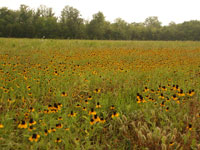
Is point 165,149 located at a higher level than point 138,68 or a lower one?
lower

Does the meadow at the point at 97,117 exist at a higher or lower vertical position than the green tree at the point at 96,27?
lower


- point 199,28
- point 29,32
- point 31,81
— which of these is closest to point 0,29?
point 29,32

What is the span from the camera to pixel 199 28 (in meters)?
62.9

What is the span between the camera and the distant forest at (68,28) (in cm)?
4736

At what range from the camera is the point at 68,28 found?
5038 cm

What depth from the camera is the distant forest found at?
4736cm

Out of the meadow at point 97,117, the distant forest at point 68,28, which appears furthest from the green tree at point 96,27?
the meadow at point 97,117

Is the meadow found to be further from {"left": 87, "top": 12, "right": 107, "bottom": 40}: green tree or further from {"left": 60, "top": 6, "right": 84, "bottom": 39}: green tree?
{"left": 87, "top": 12, "right": 107, "bottom": 40}: green tree

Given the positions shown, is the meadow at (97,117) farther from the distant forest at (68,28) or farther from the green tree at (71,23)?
the green tree at (71,23)

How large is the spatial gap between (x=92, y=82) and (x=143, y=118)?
1867 mm

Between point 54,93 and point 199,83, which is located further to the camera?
point 199,83

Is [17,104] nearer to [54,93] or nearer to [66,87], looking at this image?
[54,93]

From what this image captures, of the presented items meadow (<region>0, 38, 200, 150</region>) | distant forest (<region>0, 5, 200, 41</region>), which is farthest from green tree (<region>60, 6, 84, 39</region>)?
meadow (<region>0, 38, 200, 150</region>)

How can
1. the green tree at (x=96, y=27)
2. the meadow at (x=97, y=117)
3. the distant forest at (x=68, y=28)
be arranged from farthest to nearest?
the green tree at (x=96, y=27), the distant forest at (x=68, y=28), the meadow at (x=97, y=117)
